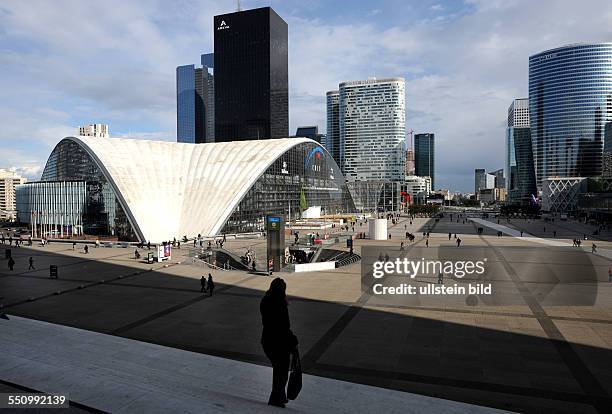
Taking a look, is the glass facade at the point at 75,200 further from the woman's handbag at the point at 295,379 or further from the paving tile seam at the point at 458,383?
the woman's handbag at the point at 295,379

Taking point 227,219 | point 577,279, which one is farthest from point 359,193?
point 577,279

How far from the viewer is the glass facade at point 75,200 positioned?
56719mm

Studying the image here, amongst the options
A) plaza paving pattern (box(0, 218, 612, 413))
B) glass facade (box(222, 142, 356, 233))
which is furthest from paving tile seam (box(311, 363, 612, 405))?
glass facade (box(222, 142, 356, 233))

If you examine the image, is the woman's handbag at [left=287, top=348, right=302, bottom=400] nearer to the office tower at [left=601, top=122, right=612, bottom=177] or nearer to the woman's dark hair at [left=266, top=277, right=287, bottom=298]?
the woman's dark hair at [left=266, top=277, right=287, bottom=298]

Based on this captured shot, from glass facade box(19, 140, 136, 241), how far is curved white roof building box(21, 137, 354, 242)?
15 centimetres

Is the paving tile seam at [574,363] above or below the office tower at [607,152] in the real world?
below

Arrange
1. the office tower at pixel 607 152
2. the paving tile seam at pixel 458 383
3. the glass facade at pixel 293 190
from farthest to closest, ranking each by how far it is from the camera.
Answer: the office tower at pixel 607 152, the glass facade at pixel 293 190, the paving tile seam at pixel 458 383

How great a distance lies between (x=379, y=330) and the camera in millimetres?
16672

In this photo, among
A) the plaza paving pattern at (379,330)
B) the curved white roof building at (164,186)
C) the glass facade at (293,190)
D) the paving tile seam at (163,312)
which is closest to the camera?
the plaza paving pattern at (379,330)

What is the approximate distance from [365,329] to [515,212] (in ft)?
517

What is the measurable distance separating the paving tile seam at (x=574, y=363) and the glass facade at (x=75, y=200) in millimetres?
48898

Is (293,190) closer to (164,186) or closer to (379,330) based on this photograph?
(164,186)

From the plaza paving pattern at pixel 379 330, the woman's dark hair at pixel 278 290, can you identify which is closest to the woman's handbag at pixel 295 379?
the woman's dark hair at pixel 278 290

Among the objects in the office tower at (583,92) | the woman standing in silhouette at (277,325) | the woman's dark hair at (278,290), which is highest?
the office tower at (583,92)
